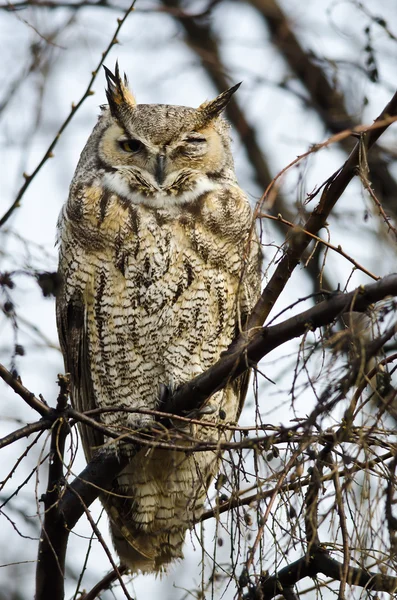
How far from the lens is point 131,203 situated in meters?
3.99

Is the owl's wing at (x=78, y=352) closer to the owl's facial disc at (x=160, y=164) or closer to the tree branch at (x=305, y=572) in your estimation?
the owl's facial disc at (x=160, y=164)

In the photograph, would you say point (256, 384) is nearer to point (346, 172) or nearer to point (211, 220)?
point (346, 172)

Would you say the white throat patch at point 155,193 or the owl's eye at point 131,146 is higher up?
the owl's eye at point 131,146

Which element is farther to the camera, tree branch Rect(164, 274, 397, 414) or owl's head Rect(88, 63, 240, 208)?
owl's head Rect(88, 63, 240, 208)

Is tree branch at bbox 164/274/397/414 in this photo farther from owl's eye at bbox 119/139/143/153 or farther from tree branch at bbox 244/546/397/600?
owl's eye at bbox 119/139/143/153

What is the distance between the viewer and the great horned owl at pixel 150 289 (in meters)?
3.86

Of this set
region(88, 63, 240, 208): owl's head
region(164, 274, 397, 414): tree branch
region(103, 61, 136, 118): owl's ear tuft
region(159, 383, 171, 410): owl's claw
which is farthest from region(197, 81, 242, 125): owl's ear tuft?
region(164, 274, 397, 414): tree branch

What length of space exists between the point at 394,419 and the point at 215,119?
2.64 meters

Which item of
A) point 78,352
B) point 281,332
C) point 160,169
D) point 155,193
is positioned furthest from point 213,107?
Answer: point 281,332

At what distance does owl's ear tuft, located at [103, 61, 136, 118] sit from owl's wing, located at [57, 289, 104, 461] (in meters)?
1.08

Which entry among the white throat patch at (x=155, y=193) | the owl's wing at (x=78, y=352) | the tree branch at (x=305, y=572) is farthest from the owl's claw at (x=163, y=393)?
the tree branch at (x=305, y=572)

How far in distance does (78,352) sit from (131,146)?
108 cm

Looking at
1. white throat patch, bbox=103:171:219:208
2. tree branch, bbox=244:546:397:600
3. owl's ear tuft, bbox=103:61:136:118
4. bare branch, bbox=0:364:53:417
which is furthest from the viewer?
owl's ear tuft, bbox=103:61:136:118

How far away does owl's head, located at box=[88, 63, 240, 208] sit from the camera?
4.07 m
